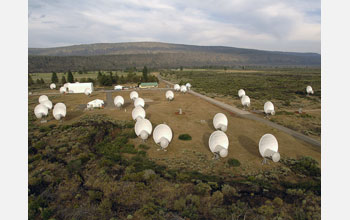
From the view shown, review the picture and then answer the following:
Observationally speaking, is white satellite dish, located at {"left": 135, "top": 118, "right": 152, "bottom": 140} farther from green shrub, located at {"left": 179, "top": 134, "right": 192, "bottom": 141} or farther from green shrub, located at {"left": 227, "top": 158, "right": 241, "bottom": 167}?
green shrub, located at {"left": 227, "top": 158, "right": 241, "bottom": 167}

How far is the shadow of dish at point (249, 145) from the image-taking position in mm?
29703

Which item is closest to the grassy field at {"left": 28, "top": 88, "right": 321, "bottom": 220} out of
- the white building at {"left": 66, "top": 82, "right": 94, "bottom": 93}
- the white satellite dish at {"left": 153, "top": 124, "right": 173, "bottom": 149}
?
the white satellite dish at {"left": 153, "top": 124, "right": 173, "bottom": 149}

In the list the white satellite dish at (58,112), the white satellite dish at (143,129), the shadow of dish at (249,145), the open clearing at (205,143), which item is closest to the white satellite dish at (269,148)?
the open clearing at (205,143)

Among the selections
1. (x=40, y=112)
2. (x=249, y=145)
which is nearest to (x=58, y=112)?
(x=40, y=112)

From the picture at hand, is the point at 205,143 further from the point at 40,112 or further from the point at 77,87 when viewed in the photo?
the point at 77,87

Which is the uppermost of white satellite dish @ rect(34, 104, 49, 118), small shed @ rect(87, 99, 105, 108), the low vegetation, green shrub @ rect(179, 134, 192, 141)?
small shed @ rect(87, 99, 105, 108)

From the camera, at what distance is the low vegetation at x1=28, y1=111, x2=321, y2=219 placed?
1798cm

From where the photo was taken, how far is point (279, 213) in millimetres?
17938

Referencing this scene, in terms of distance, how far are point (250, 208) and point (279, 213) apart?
2.42 m

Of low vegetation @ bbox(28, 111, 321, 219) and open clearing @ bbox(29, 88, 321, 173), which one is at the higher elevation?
open clearing @ bbox(29, 88, 321, 173)

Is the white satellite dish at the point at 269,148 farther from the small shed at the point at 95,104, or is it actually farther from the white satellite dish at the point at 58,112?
the small shed at the point at 95,104

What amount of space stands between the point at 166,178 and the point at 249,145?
15.8 m

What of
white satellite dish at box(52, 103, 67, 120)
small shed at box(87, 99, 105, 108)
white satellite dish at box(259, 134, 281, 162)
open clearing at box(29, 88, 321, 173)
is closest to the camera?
white satellite dish at box(259, 134, 281, 162)

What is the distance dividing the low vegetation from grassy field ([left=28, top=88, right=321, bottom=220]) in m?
0.09
